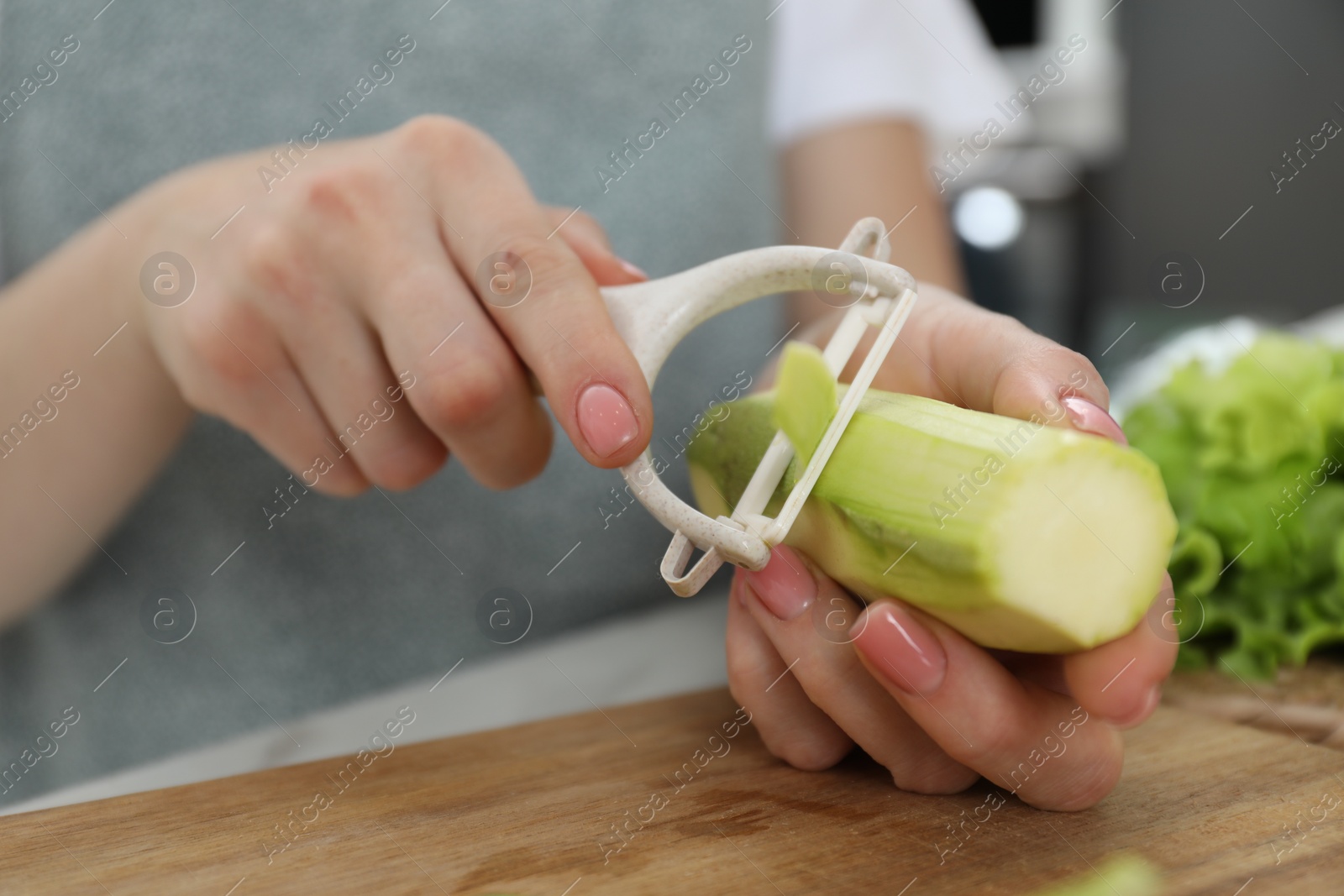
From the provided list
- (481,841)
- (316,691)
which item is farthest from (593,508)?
(481,841)

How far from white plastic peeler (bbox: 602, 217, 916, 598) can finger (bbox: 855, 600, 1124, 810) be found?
89 mm

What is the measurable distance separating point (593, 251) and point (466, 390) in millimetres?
167

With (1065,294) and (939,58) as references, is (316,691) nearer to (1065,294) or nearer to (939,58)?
(939,58)

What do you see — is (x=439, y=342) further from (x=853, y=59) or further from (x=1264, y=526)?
(x=853, y=59)

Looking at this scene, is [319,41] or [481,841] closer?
[481,841]

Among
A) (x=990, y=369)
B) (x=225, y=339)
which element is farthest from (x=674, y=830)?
(x=225, y=339)

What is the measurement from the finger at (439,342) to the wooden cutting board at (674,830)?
260 millimetres

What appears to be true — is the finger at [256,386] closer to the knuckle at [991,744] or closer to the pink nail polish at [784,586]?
the pink nail polish at [784,586]

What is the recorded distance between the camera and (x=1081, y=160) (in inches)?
163

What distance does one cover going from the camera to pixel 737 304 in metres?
0.66

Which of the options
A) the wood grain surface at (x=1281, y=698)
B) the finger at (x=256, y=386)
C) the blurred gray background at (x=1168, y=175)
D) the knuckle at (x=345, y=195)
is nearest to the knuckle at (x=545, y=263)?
the knuckle at (x=345, y=195)

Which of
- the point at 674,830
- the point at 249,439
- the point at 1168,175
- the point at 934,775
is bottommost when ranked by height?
the point at 1168,175

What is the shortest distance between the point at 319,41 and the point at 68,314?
505 millimetres

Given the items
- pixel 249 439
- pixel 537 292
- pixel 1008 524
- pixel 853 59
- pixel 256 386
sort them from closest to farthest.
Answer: pixel 1008 524, pixel 537 292, pixel 256 386, pixel 249 439, pixel 853 59
